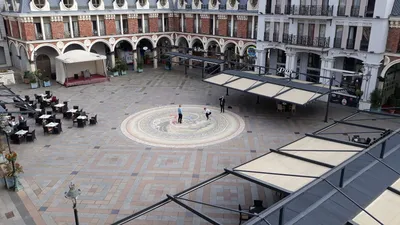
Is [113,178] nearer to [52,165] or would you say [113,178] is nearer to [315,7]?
[52,165]

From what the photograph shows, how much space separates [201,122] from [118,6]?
2127 centimetres

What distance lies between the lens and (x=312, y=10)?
26.6 m

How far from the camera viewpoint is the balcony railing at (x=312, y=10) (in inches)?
1016

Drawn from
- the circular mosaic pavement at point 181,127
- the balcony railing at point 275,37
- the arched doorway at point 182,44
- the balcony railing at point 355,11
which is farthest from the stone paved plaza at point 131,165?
the arched doorway at point 182,44

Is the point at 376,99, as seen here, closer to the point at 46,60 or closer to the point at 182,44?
the point at 182,44

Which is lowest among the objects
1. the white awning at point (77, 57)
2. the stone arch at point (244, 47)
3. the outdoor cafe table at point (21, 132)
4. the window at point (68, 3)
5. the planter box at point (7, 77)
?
the outdoor cafe table at point (21, 132)

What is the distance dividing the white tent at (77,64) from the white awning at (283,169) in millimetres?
25677

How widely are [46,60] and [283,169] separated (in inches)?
1304

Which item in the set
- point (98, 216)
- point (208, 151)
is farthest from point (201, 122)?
point (98, 216)

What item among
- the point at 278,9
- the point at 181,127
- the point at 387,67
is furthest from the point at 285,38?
the point at 181,127

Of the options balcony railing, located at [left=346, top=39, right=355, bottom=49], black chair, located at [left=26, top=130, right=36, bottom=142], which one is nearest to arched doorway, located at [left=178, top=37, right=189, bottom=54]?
balcony railing, located at [left=346, top=39, right=355, bottom=49]

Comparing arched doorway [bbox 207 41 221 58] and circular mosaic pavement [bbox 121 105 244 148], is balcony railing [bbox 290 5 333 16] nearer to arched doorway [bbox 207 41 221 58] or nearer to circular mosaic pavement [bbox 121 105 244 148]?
circular mosaic pavement [bbox 121 105 244 148]

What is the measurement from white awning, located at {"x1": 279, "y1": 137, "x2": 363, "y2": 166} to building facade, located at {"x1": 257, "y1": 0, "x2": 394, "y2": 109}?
11.2m

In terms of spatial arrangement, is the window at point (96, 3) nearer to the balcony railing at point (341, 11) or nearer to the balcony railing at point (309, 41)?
the balcony railing at point (309, 41)
